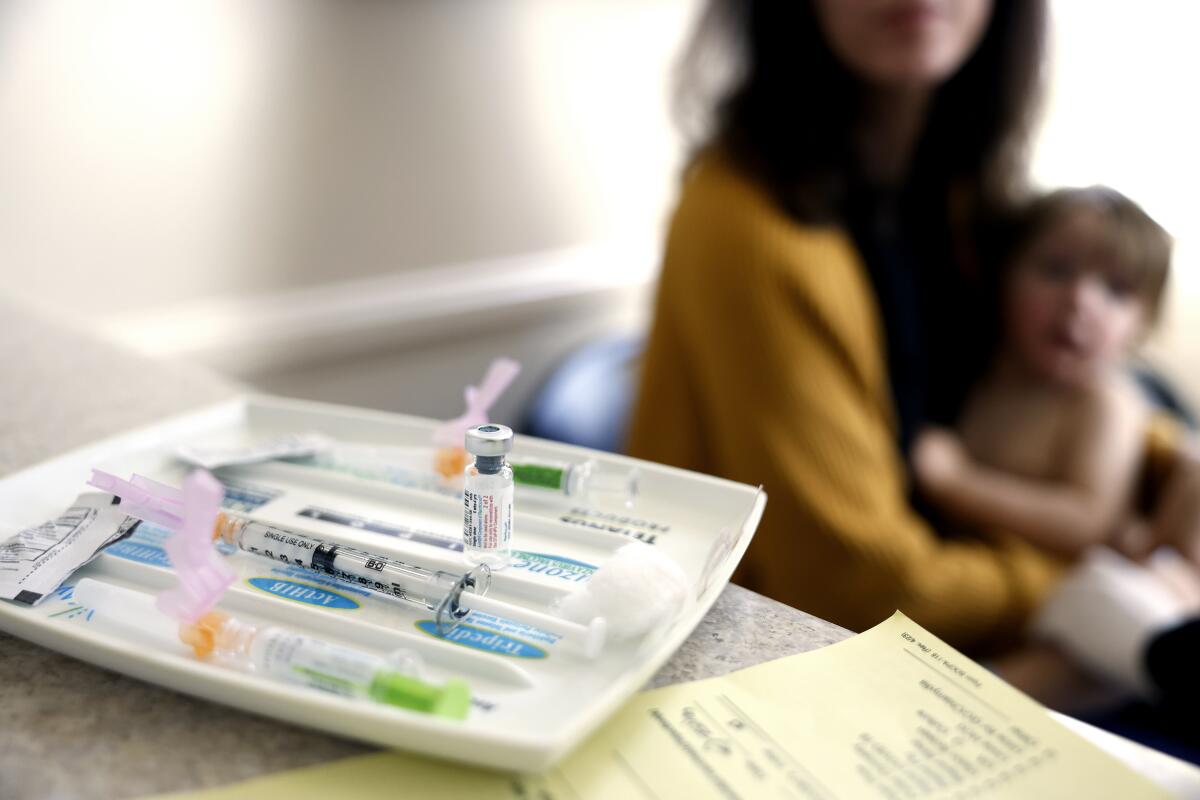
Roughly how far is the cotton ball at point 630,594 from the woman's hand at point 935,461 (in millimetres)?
774

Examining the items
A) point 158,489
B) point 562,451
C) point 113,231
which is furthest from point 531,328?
point 158,489

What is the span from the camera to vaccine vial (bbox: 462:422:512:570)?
435 millimetres

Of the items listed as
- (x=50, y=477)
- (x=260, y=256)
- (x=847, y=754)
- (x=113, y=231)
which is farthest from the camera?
(x=260, y=256)

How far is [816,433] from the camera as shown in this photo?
3.39 feet

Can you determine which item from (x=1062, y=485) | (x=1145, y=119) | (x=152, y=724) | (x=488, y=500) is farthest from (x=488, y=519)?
(x=1145, y=119)

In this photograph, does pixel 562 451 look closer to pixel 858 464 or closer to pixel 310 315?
pixel 858 464

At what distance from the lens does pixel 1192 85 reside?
1.83m

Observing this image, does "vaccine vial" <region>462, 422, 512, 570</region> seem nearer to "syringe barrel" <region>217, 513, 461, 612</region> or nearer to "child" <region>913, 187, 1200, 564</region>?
"syringe barrel" <region>217, 513, 461, 612</region>

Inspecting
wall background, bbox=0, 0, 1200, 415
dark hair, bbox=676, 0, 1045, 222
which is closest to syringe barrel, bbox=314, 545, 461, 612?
wall background, bbox=0, 0, 1200, 415

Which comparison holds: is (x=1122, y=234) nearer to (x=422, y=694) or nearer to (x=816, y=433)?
(x=816, y=433)

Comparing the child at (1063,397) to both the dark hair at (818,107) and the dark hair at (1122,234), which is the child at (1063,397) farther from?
the dark hair at (818,107)

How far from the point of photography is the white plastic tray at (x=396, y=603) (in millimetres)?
348

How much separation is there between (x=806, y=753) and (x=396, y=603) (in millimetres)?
185

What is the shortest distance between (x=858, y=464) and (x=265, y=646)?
2.50ft
